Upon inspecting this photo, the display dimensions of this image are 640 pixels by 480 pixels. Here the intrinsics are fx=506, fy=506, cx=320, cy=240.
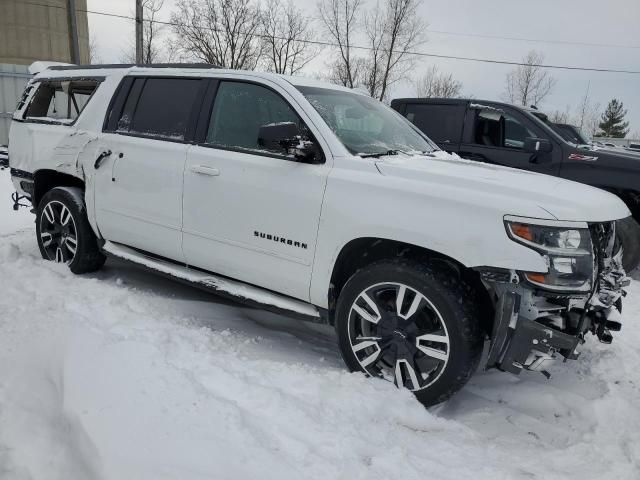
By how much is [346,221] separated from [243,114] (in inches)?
47.5

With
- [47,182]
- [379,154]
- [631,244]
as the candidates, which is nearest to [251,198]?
[379,154]

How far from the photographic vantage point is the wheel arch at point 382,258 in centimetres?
276

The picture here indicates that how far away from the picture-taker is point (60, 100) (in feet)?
16.5

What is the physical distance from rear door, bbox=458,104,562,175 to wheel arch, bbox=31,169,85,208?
4801mm

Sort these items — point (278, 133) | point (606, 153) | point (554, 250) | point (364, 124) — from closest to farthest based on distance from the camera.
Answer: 1. point (554, 250)
2. point (278, 133)
3. point (364, 124)
4. point (606, 153)

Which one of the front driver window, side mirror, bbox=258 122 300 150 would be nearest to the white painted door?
side mirror, bbox=258 122 300 150

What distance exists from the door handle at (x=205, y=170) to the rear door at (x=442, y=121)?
4.34 m

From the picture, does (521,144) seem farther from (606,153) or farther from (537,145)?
(606,153)

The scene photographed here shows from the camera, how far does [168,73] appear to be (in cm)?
402

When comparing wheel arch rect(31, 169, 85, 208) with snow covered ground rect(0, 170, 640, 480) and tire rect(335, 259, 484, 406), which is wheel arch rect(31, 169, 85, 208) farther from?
tire rect(335, 259, 484, 406)

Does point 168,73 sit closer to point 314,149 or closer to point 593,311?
point 314,149

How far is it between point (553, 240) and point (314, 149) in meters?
1.44

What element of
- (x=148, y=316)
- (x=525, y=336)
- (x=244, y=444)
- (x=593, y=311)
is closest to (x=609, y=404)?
(x=593, y=311)

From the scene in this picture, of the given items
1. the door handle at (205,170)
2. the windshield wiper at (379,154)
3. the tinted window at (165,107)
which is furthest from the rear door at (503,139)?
the door handle at (205,170)
